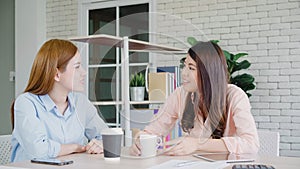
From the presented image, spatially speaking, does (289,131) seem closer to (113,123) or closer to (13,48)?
(113,123)

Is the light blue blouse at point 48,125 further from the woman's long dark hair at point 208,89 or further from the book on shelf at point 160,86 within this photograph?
the woman's long dark hair at point 208,89

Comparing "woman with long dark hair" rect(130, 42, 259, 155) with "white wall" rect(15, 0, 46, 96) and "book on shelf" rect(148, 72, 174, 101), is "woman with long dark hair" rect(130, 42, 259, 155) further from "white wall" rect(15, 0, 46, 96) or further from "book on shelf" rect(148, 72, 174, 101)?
"white wall" rect(15, 0, 46, 96)

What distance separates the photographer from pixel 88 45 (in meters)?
1.67

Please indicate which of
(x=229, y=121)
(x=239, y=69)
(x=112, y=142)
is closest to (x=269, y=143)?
(x=229, y=121)

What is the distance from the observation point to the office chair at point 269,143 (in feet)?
6.93

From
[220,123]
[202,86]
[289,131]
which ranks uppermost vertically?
[202,86]

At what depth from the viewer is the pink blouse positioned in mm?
1599

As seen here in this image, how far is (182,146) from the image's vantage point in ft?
5.14

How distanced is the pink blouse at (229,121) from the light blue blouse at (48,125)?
8.9 inches

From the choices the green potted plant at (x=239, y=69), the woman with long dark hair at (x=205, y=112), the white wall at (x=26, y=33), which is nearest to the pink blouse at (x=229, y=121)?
the woman with long dark hair at (x=205, y=112)

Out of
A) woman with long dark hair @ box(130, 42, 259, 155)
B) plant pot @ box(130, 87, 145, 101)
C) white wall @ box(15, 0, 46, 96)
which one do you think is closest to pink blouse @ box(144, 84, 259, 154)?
woman with long dark hair @ box(130, 42, 259, 155)

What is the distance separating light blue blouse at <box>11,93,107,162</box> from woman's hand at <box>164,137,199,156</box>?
263 mm

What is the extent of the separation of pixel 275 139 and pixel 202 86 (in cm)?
74

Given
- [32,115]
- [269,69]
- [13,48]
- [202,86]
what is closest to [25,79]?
[13,48]
